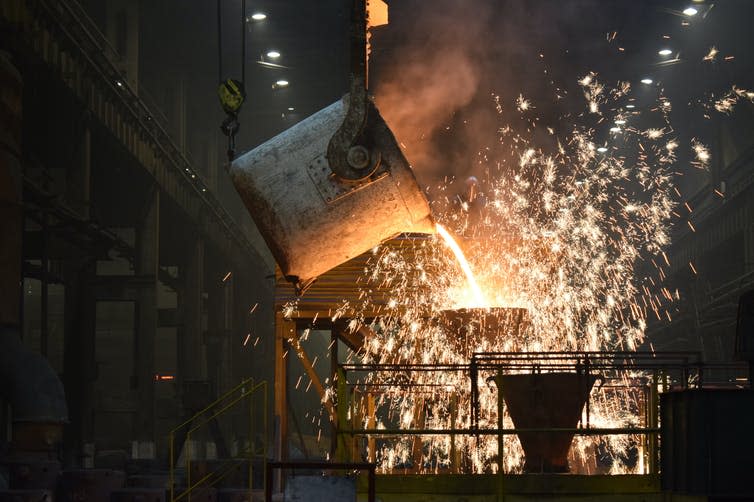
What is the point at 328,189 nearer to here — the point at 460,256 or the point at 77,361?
the point at 460,256

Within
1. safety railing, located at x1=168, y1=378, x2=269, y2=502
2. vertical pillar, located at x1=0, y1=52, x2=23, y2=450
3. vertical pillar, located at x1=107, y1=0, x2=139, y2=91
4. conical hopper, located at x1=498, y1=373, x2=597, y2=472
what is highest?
vertical pillar, located at x1=107, y1=0, x2=139, y2=91

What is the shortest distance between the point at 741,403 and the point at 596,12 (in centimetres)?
1162

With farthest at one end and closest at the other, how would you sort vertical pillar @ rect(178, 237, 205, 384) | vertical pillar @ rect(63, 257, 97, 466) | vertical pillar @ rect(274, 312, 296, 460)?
vertical pillar @ rect(178, 237, 205, 384), vertical pillar @ rect(63, 257, 97, 466), vertical pillar @ rect(274, 312, 296, 460)

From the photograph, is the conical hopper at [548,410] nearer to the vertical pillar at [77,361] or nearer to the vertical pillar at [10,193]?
the vertical pillar at [10,193]

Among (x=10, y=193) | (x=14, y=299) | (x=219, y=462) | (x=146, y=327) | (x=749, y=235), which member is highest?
(x=749, y=235)

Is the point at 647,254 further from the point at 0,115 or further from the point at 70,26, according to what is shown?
the point at 0,115

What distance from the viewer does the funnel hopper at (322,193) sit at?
6.72 metres

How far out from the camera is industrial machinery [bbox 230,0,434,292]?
21.8ft

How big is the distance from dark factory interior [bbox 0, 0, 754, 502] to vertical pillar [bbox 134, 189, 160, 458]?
70 millimetres

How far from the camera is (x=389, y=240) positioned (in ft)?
40.4

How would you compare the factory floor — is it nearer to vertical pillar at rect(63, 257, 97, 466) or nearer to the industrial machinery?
the industrial machinery

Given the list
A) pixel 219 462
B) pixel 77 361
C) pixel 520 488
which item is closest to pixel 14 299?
pixel 219 462

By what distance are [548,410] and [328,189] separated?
288 cm

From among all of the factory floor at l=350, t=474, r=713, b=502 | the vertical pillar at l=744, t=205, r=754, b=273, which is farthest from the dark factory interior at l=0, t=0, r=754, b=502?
the vertical pillar at l=744, t=205, r=754, b=273
